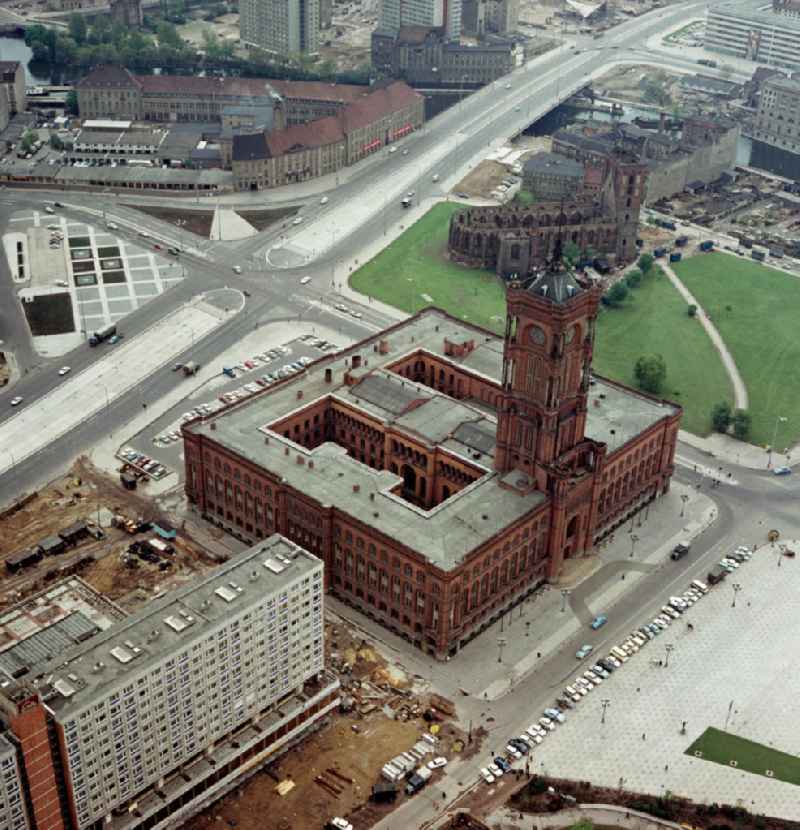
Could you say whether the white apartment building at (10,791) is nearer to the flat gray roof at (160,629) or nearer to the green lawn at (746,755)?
the flat gray roof at (160,629)

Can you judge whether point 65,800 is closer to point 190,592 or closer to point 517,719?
point 190,592

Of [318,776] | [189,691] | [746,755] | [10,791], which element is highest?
[10,791]

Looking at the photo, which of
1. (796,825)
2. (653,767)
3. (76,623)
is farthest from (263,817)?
(796,825)

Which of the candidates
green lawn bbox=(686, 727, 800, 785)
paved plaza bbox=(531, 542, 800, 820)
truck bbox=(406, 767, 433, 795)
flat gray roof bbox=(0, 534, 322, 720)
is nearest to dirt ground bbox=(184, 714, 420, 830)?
truck bbox=(406, 767, 433, 795)

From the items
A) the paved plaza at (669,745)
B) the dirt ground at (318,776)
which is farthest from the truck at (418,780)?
the paved plaza at (669,745)

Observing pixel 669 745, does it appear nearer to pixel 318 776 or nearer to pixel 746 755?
pixel 746 755

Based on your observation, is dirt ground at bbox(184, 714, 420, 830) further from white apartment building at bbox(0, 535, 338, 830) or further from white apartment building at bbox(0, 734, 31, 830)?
white apartment building at bbox(0, 734, 31, 830)

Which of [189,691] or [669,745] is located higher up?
[189,691]

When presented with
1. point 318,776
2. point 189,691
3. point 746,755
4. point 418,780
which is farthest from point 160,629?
point 746,755
